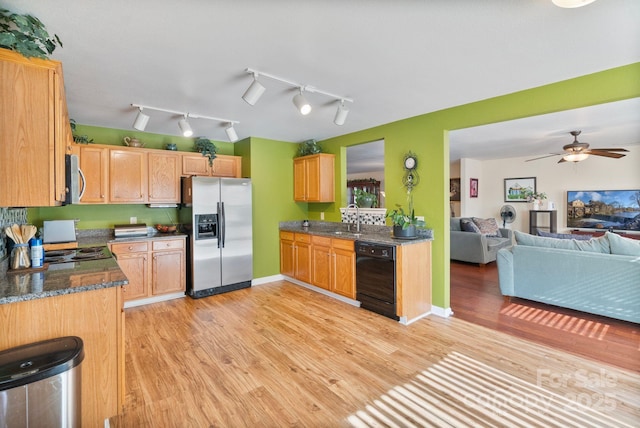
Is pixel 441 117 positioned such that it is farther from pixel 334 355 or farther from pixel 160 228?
pixel 160 228

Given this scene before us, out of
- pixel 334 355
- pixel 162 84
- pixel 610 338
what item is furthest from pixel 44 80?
pixel 610 338

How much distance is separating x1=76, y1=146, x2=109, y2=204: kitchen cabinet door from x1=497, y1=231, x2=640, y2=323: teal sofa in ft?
17.7

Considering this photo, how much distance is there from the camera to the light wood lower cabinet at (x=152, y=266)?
3863mm

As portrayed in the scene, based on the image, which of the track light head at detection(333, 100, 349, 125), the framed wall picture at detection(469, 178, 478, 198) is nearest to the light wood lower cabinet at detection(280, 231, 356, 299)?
the track light head at detection(333, 100, 349, 125)

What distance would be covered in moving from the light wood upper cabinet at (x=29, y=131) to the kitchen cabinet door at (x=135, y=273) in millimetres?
2429

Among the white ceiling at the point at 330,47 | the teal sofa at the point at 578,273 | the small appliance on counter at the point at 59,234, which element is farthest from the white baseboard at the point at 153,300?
the teal sofa at the point at 578,273

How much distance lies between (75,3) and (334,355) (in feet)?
9.74

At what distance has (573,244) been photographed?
3609 mm

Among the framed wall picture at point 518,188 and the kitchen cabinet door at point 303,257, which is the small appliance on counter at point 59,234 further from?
the framed wall picture at point 518,188

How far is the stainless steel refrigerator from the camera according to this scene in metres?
4.22

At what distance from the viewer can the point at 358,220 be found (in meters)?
4.41

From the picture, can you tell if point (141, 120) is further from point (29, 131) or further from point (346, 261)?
point (346, 261)

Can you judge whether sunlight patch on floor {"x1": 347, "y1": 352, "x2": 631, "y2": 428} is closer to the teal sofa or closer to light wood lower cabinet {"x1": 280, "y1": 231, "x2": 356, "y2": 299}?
the teal sofa

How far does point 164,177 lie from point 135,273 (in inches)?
55.1
